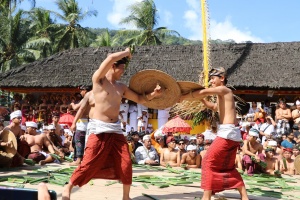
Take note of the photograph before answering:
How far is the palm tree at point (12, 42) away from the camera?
25.7 metres

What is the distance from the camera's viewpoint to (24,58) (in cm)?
2658

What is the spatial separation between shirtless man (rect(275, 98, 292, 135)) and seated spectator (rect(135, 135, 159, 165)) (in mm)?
3999

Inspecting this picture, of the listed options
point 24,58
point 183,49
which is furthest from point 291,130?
point 24,58

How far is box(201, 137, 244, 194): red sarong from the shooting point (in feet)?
14.5

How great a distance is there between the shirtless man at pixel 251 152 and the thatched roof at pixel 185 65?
5.69m

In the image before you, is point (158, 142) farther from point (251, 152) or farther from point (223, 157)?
point (223, 157)

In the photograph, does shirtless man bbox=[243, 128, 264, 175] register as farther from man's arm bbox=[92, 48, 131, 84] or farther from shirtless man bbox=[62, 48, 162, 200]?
man's arm bbox=[92, 48, 131, 84]

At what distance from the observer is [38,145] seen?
8.36 metres

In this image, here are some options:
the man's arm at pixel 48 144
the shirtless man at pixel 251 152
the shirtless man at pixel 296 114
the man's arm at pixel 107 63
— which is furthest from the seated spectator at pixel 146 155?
the man's arm at pixel 107 63

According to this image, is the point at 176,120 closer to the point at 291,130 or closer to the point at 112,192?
the point at 291,130

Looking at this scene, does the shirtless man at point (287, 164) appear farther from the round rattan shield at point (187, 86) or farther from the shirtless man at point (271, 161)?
the round rattan shield at point (187, 86)

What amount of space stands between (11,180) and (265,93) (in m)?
10.1

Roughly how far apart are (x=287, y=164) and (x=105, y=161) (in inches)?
196

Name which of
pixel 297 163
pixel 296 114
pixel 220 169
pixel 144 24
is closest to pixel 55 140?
pixel 297 163
